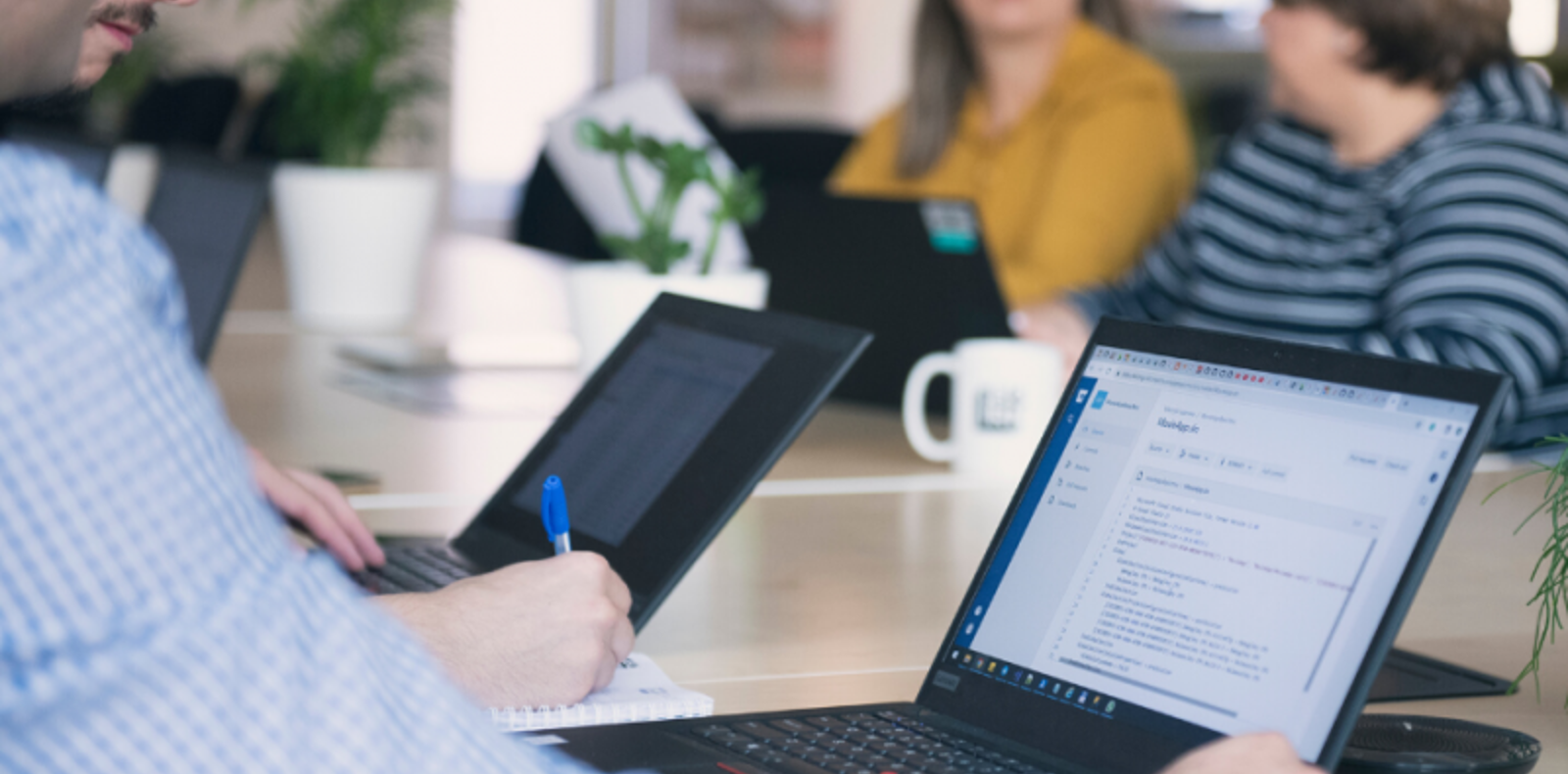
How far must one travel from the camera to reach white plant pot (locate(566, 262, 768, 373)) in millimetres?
1606

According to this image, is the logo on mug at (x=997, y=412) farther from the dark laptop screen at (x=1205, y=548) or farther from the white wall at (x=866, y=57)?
the white wall at (x=866, y=57)

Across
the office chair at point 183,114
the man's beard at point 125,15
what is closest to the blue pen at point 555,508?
the man's beard at point 125,15

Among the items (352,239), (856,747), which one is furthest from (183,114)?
(856,747)

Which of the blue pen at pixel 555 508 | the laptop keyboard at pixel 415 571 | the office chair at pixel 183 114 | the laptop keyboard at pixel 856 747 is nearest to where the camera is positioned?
the laptop keyboard at pixel 856 747

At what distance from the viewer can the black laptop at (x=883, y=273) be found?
1.71 meters

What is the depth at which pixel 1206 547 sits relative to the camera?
70 cm

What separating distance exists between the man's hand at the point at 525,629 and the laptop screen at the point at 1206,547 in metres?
0.18

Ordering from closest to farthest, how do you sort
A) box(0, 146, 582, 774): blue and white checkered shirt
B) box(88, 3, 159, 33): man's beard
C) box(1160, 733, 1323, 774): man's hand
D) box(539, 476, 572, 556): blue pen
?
box(0, 146, 582, 774): blue and white checkered shirt < box(1160, 733, 1323, 774): man's hand < box(539, 476, 572, 556): blue pen < box(88, 3, 159, 33): man's beard

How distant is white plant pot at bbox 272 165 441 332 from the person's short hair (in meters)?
1.33

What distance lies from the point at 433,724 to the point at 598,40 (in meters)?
7.83

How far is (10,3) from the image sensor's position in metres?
0.62

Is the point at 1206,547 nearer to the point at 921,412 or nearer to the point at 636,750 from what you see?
the point at 636,750

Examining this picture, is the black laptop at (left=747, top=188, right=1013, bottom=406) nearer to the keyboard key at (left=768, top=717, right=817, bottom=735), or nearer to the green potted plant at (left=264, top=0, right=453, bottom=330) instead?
the green potted plant at (left=264, top=0, right=453, bottom=330)

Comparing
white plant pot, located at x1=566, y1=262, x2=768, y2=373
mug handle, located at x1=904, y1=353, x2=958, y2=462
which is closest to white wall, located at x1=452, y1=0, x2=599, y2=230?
white plant pot, located at x1=566, y1=262, x2=768, y2=373
